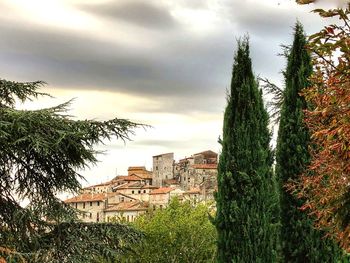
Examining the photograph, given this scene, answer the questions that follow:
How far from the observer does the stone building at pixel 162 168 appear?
3733 inches

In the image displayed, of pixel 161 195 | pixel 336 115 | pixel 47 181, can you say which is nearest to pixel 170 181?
pixel 161 195

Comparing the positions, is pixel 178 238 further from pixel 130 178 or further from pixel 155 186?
pixel 130 178

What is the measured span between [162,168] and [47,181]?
84431 mm

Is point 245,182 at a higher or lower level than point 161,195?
lower

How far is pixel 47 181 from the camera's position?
12.0 m

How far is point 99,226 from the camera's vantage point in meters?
11.9

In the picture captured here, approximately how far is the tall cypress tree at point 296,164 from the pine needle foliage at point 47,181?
310cm

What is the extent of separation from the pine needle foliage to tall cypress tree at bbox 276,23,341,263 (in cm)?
310

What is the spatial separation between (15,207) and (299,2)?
353 inches

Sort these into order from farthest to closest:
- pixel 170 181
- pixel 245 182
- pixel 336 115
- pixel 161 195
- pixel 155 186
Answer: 1. pixel 155 186
2. pixel 170 181
3. pixel 161 195
4. pixel 245 182
5. pixel 336 115

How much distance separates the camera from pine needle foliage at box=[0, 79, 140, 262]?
35.8ft

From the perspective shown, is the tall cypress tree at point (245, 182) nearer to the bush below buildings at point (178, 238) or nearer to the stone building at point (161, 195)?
the bush below buildings at point (178, 238)

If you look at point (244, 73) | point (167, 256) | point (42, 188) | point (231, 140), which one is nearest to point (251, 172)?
point (231, 140)

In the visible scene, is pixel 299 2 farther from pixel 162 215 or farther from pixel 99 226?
pixel 162 215
